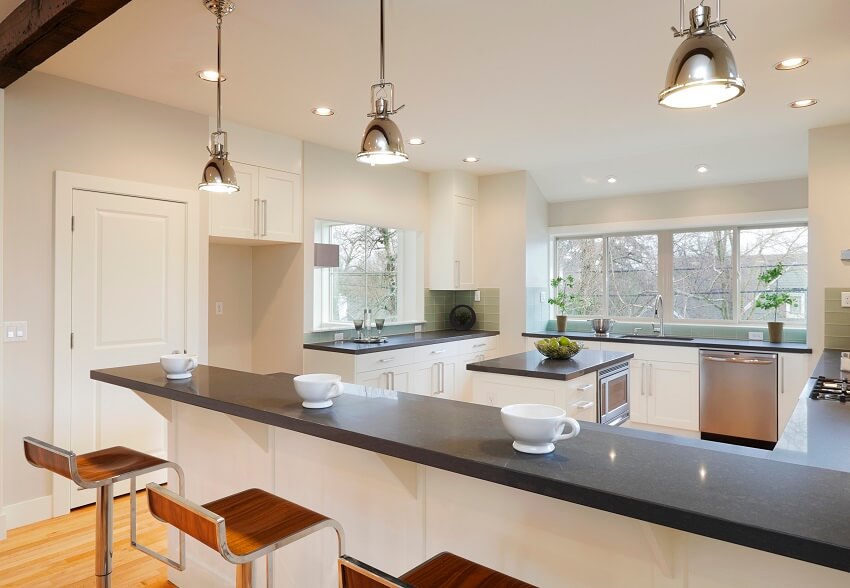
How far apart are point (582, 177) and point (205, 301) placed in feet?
12.8

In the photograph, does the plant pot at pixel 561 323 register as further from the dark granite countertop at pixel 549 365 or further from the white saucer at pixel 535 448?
the white saucer at pixel 535 448

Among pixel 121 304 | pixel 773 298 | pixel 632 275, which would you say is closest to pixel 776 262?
pixel 773 298

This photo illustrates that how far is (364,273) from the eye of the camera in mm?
5414

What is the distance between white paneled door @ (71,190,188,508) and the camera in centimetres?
331

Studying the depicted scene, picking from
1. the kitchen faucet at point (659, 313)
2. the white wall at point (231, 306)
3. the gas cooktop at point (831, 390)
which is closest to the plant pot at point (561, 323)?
the kitchen faucet at point (659, 313)

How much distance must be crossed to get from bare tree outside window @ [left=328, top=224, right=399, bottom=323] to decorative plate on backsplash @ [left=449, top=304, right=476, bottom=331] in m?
0.74

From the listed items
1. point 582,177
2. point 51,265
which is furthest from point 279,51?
point 582,177

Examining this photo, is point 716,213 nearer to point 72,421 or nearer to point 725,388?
point 725,388

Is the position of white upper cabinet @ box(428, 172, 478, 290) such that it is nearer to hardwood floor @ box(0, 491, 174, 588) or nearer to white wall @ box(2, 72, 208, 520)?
white wall @ box(2, 72, 208, 520)

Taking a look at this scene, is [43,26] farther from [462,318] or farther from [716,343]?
[716,343]

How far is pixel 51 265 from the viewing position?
319cm

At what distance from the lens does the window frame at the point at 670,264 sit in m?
5.19

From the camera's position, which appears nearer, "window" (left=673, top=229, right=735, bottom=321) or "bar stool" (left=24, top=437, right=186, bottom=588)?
"bar stool" (left=24, top=437, right=186, bottom=588)

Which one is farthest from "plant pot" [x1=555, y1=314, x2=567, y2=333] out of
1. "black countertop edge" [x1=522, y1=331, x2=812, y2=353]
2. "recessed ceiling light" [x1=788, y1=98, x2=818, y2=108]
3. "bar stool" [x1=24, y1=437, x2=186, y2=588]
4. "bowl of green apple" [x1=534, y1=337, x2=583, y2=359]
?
"bar stool" [x1=24, y1=437, x2=186, y2=588]
